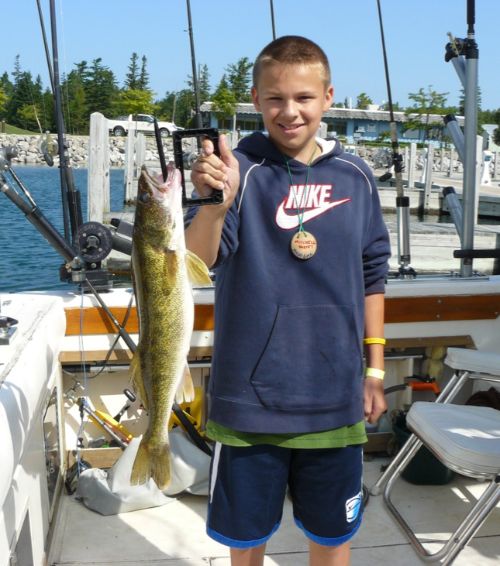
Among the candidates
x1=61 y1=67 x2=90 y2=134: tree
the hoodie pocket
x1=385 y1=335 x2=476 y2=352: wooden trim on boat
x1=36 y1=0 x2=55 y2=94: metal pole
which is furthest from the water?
the hoodie pocket

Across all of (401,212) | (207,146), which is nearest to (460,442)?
(207,146)

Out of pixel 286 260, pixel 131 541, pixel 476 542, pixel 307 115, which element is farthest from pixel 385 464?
pixel 307 115

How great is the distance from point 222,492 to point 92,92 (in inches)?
3136

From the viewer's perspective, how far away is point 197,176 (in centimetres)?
173

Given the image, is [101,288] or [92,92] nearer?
[101,288]

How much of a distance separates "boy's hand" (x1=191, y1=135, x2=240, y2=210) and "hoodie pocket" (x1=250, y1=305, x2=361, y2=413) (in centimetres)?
43

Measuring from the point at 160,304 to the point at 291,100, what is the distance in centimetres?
68

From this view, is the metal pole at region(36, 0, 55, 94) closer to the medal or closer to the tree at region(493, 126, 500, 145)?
the medal

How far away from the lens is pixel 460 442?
2.68m

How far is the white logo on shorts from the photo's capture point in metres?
2.17

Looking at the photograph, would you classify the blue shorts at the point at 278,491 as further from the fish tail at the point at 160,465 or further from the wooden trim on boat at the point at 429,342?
the wooden trim on boat at the point at 429,342

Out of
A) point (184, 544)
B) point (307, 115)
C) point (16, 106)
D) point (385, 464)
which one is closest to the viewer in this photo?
point (307, 115)

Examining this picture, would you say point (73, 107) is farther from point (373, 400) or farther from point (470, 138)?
point (373, 400)

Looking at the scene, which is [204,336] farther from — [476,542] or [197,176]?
[197,176]
